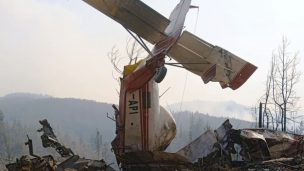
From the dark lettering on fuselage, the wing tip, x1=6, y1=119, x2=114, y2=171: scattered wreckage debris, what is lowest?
x1=6, y1=119, x2=114, y2=171: scattered wreckage debris

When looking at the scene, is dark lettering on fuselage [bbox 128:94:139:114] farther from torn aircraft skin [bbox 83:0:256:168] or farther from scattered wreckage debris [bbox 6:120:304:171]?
scattered wreckage debris [bbox 6:120:304:171]

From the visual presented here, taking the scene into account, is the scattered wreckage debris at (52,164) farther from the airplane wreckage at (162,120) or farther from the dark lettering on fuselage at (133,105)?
the dark lettering on fuselage at (133,105)

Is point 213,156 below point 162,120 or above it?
below

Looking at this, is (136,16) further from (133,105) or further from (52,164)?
(52,164)

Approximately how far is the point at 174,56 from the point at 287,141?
12.1 feet

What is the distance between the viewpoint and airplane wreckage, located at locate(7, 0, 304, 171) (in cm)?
877

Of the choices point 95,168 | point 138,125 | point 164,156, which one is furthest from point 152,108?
point 95,168

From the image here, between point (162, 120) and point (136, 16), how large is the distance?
93.1 inches

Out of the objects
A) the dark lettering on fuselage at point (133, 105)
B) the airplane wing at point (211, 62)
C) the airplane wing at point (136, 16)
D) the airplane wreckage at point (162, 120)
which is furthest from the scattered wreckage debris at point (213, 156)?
the airplane wing at point (136, 16)

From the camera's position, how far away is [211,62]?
10.5 metres

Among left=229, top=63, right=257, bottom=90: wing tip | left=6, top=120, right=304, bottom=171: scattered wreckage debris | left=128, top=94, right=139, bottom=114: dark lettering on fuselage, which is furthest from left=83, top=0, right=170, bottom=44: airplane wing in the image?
left=6, top=120, right=304, bottom=171: scattered wreckage debris

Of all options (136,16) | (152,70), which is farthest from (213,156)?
(136,16)

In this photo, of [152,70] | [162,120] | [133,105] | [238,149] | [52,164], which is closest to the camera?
[52,164]

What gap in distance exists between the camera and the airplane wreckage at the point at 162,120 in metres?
8.77
